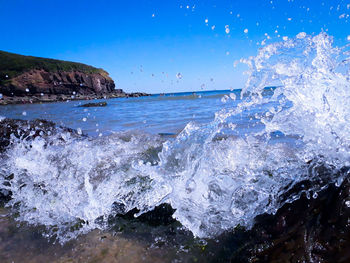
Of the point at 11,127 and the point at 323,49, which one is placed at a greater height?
the point at 323,49

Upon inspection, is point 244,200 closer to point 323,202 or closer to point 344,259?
point 323,202

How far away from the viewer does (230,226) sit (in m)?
1.93

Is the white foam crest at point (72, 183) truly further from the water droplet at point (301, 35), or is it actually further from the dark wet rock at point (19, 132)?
the water droplet at point (301, 35)

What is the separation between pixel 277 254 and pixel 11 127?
5351mm

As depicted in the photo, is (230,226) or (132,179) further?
(132,179)

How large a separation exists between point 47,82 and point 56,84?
199 centimetres

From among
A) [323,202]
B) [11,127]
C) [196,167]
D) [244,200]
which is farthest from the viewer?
[11,127]

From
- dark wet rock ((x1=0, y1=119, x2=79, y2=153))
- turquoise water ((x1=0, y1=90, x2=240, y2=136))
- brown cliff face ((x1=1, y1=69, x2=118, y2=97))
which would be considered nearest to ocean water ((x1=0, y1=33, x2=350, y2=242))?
dark wet rock ((x1=0, y1=119, x2=79, y2=153))

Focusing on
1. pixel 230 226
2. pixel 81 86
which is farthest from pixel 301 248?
pixel 81 86

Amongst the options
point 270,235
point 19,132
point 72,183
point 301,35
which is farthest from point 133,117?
point 270,235

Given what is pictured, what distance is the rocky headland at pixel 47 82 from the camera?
46781 millimetres

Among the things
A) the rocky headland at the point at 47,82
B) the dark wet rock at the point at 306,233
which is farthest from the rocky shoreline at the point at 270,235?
the rocky headland at the point at 47,82

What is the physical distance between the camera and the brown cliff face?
47.7 m

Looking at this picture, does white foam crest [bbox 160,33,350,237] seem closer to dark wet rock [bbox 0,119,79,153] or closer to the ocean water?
the ocean water
